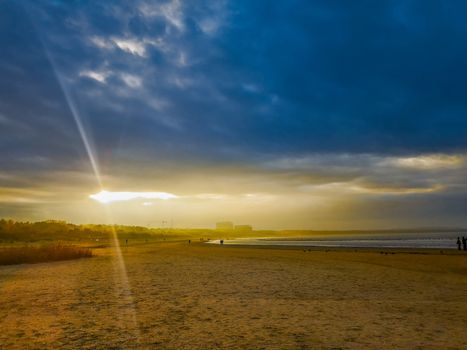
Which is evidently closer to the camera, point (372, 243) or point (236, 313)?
point (236, 313)

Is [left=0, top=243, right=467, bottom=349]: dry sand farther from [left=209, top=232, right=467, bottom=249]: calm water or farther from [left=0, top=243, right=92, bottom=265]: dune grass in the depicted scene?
[left=209, top=232, right=467, bottom=249]: calm water

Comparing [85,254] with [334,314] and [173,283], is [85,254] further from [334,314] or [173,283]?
[334,314]

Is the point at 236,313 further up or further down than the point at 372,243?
further down

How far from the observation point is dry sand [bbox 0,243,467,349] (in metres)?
8.73

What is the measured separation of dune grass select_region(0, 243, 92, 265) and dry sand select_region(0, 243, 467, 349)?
14.8m

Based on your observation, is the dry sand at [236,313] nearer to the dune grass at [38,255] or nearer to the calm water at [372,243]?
the dune grass at [38,255]

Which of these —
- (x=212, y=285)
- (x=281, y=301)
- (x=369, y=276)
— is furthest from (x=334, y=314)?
(x=369, y=276)

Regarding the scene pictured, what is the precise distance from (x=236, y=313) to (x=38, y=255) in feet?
97.1

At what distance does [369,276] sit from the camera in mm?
21297

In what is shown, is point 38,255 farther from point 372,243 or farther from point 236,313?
point 372,243

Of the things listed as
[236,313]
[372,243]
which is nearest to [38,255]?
[236,313]

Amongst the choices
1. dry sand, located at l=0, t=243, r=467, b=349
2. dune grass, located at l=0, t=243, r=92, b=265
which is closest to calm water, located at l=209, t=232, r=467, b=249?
dune grass, located at l=0, t=243, r=92, b=265

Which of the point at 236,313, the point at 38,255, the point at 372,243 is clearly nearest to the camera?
the point at 236,313

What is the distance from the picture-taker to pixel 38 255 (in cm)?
3475
